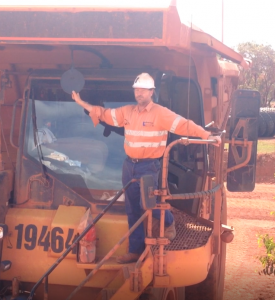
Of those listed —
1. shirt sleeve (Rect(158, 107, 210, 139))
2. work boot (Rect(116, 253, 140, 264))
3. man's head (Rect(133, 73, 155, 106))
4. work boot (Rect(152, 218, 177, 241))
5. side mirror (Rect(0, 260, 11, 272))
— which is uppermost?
man's head (Rect(133, 73, 155, 106))

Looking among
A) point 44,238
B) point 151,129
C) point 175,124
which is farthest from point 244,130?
point 44,238

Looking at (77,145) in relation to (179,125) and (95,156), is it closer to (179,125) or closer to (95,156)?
(95,156)

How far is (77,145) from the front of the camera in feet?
15.4

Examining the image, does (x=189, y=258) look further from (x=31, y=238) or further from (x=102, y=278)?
(x=31, y=238)

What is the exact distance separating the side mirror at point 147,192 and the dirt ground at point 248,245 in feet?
13.3

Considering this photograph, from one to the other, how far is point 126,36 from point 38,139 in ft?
4.61

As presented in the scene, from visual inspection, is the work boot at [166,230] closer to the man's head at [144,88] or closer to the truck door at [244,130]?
the truck door at [244,130]

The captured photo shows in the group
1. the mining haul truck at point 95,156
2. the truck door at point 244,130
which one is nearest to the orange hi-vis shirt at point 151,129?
the mining haul truck at point 95,156

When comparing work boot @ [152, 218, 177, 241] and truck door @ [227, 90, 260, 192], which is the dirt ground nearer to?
truck door @ [227, 90, 260, 192]

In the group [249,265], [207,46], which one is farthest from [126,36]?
[249,265]

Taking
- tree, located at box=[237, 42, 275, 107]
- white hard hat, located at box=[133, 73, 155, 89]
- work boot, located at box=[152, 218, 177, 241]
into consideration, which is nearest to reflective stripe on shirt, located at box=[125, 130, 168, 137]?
white hard hat, located at box=[133, 73, 155, 89]

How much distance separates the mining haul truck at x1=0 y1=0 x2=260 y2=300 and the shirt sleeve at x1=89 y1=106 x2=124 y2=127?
0.88 ft

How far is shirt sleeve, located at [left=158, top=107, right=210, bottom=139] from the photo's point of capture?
401 centimetres

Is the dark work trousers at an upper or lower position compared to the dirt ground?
upper
